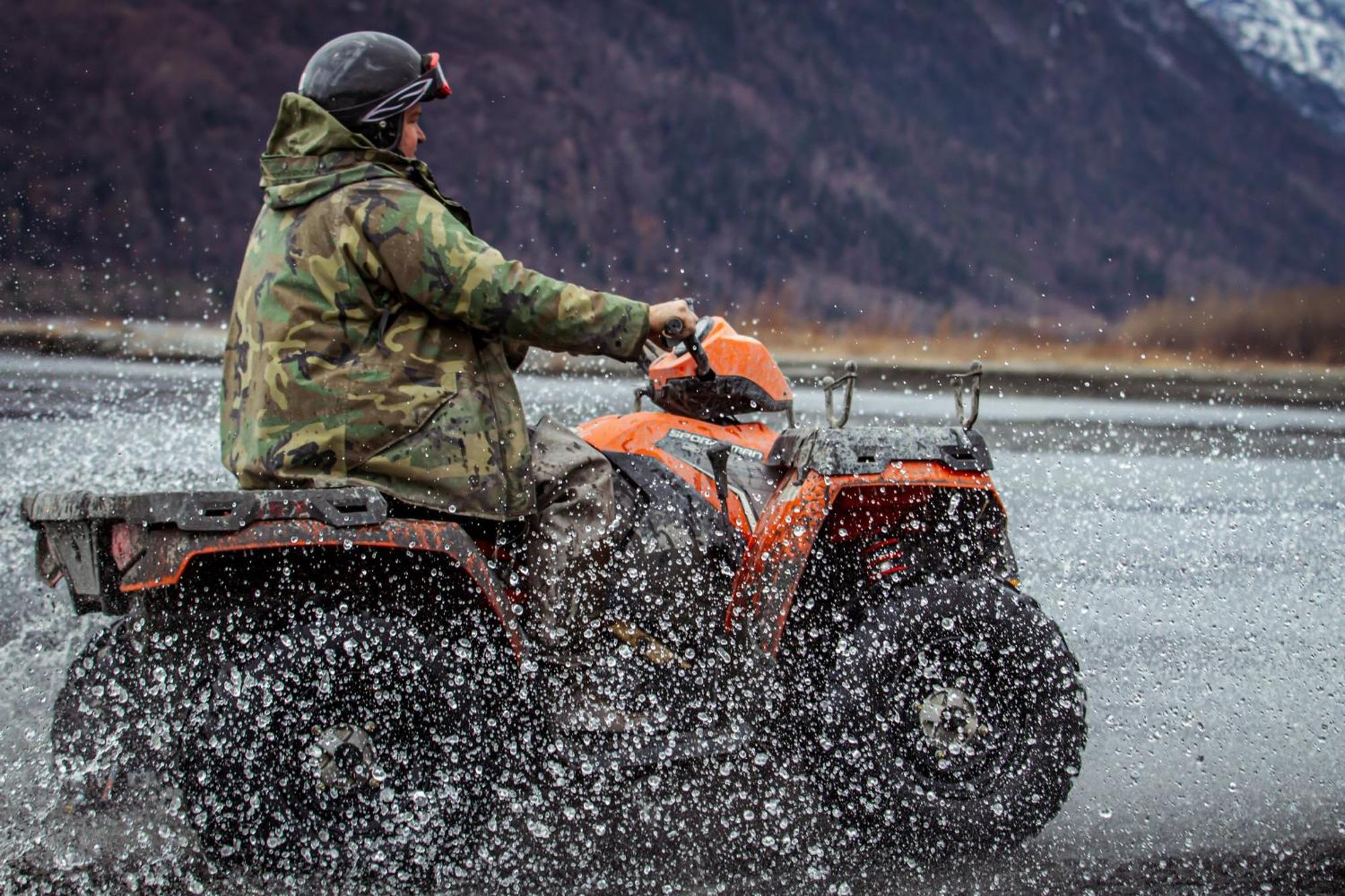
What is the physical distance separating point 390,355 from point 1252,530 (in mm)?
8020

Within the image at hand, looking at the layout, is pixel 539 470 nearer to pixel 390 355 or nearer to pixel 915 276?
pixel 390 355

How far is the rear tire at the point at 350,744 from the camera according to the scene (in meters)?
3.02

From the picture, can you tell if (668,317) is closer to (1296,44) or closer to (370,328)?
(370,328)

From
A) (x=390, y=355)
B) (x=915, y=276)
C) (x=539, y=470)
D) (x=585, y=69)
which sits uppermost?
(x=585, y=69)

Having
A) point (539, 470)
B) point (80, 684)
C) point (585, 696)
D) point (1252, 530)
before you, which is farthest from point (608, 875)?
point (1252, 530)

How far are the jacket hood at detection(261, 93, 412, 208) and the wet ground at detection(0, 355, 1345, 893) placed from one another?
1563 millimetres

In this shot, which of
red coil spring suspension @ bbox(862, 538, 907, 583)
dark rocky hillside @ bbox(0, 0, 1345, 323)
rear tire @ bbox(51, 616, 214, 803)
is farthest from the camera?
dark rocky hillside @ bbox(0, 0, 1345, 323)

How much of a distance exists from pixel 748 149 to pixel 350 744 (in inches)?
1803

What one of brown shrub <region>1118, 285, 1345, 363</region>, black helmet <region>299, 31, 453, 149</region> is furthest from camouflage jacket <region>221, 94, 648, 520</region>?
brown shrub <region>1118, 285, 1345, 363</region>

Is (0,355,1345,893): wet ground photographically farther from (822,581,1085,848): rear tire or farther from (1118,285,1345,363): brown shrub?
(1118,285,1345,363): brown shrub

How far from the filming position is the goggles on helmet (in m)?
3.32

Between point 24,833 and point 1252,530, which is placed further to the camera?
point 1252,530

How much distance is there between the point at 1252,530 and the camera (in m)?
9.55

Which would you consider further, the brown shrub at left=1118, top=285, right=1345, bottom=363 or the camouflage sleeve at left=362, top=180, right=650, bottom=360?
the brown shrub at left=1118, top=285, right=1345, bottom=363
